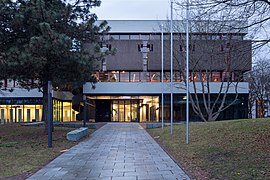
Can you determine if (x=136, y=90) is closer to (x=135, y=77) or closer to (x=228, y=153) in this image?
(x=135, y=77)

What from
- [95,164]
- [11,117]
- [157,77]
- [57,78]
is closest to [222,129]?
[95,164]

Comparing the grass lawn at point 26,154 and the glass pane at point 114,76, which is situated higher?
the glass pane at point 114,76

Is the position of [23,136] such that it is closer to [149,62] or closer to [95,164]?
[95,164]

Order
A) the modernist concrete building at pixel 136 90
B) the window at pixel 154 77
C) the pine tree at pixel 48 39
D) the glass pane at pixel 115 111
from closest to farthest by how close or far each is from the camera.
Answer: the pine tree at pixel 48 39
the modernist concrete building at pixel 136 90
the window at pixel 154 77
the glass pane at pixel 115 111

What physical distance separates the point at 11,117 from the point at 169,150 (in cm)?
3339

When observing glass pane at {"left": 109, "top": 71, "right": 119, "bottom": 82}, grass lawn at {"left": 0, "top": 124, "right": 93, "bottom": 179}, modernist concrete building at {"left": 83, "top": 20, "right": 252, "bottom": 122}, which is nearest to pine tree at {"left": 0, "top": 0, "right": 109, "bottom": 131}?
grass lawn at {"left": 0, "top": 124, "right": 93, "bottom": 179}

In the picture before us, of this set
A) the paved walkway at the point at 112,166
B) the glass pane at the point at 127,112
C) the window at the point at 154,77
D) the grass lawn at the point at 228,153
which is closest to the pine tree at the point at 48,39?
the paved walkway at the point at 112,166

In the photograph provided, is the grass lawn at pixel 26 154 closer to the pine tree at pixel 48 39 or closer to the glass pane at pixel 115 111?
the pine tree at pixel 48 39

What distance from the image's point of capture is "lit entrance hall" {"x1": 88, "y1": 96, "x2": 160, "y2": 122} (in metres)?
44.6

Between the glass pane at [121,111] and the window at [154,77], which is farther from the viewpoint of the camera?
the glass pane at [121,111]

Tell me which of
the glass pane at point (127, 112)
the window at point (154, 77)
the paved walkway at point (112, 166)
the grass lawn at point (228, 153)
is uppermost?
the window at point (154, 77)

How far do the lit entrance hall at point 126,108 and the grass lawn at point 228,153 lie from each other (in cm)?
→ 2799

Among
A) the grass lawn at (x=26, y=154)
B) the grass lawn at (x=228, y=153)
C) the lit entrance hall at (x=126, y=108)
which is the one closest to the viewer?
the grass lawn at (x=228, y=153)

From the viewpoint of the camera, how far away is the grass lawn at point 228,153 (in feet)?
27.9
